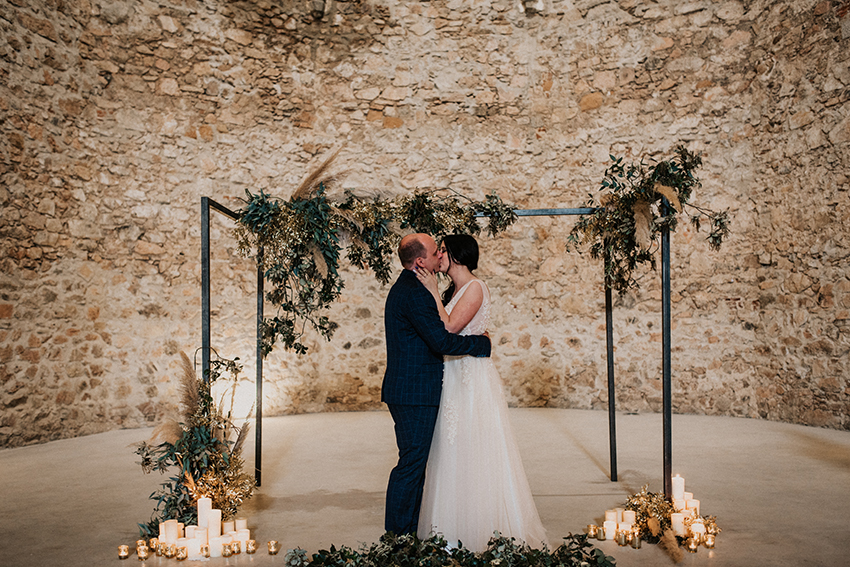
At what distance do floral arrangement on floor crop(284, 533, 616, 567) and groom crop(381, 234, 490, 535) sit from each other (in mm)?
153

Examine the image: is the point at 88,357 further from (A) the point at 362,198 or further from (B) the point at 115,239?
(A) the point at 362,198

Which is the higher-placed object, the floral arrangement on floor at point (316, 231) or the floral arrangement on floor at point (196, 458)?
the floral arrangement on floor at point (316, 231)

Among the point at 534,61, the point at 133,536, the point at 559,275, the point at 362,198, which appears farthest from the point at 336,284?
the point at 534,61

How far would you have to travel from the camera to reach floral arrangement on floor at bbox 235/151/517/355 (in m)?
3.50

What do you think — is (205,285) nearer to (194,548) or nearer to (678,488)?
(194,548)

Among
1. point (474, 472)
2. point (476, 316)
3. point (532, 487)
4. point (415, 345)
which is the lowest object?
point (532, 487)

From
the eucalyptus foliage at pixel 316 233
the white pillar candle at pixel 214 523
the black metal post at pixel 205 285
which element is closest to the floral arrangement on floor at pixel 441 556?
the white pillar candle at pixel 214 523

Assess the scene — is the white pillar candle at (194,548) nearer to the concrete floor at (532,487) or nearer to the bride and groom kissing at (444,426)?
the concrete floor at (532,487)

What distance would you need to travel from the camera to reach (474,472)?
297cm

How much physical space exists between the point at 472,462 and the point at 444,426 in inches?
8.6

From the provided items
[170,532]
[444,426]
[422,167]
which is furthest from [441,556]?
[422,167]

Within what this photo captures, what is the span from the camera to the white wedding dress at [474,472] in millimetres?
2945

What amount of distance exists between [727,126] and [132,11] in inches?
278

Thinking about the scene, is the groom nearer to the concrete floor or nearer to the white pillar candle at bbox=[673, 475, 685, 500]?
the concrete floor
